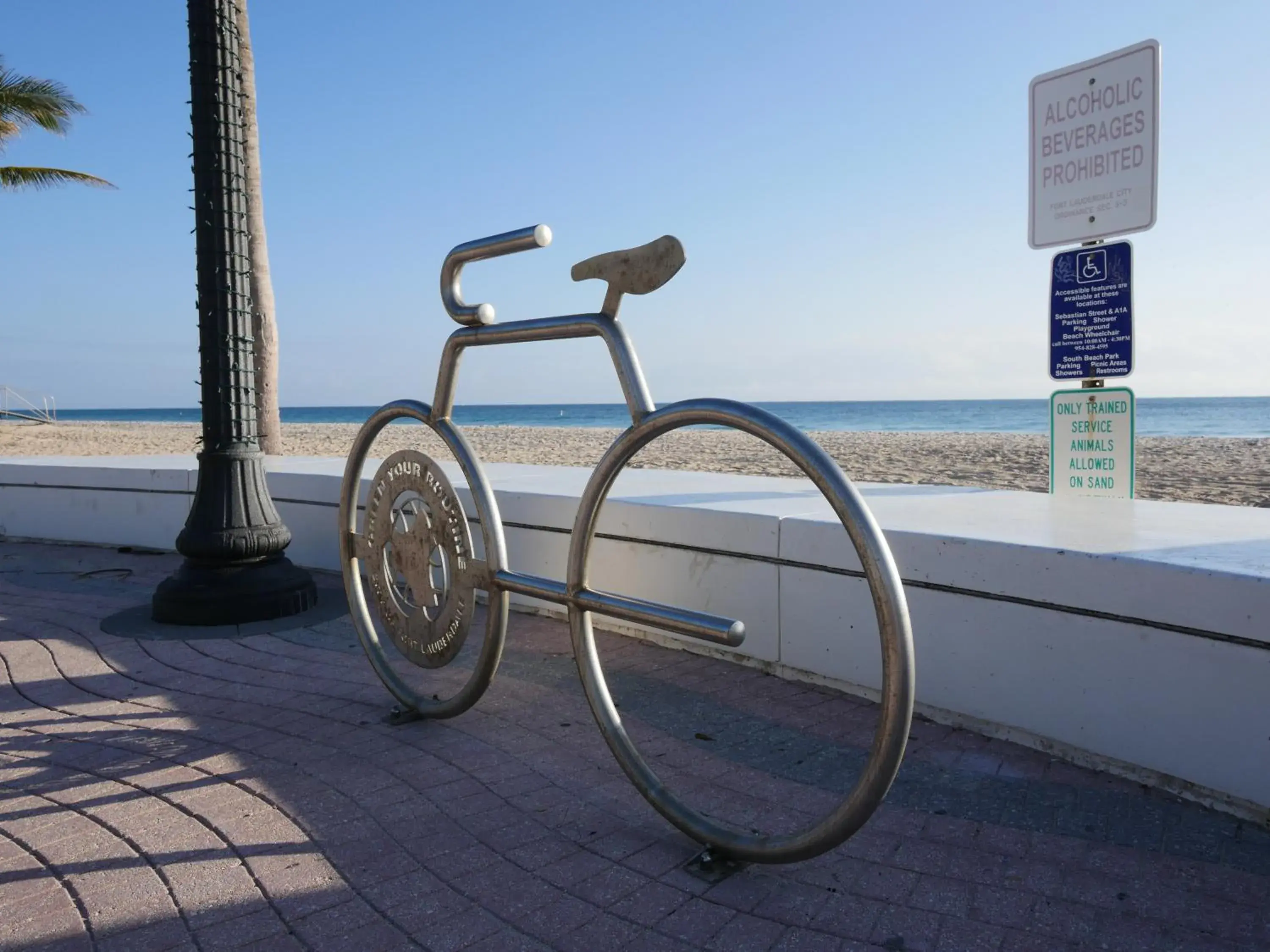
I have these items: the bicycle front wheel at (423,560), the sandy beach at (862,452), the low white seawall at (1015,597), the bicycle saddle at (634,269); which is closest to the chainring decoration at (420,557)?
the bicycle front wheel at (423,560)

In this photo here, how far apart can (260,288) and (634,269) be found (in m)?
9.07

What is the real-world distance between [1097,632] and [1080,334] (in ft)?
6.95

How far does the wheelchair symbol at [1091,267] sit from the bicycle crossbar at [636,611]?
2.78 metres

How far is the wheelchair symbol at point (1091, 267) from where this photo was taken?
419 cm

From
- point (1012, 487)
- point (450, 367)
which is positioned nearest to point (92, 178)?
point (1012, 487)

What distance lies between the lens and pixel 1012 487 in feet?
36.3

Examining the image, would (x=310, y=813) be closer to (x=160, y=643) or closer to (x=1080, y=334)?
(x=160, y=643)

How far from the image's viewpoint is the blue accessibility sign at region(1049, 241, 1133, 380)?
4133mm

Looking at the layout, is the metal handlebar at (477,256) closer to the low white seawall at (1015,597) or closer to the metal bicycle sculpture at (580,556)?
the metal bicycle sculpture at (580,556)

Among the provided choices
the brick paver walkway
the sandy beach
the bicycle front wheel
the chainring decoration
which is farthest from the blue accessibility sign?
the sandy beach

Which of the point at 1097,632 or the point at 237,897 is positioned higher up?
the point at 1097,632

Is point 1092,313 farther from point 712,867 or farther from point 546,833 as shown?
point 546,833

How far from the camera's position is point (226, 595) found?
458cm

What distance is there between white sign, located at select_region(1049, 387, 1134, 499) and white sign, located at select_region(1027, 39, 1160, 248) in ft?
2.37
